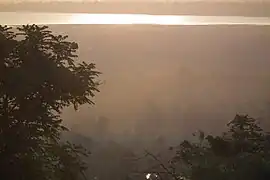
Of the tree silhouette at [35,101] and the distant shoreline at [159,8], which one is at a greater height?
the distant shoreline at [159,8]

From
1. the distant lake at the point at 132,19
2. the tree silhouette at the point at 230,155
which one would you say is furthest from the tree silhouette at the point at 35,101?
the tree silhouette at the point at 230,155

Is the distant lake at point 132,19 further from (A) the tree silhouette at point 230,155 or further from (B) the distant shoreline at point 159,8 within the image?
(A) the tree silhouette at point 230,155

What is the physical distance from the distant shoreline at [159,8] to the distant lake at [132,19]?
0.04 feet

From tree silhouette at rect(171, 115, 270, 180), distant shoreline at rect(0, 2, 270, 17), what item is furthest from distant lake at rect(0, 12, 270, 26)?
tree silhouette at rect(171, 115, 270, 180)

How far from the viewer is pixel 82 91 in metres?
1.55

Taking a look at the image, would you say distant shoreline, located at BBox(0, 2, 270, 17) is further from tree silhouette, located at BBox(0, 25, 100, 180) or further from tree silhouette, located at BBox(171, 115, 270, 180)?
tree silhouette, located at BBox(171, 115, 270, 180)

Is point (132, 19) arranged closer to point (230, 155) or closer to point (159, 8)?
point (159, 8)

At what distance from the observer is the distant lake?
63.9 inches

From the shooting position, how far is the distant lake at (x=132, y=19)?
1.62 metres

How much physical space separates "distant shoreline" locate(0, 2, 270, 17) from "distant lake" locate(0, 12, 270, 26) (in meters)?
0.01

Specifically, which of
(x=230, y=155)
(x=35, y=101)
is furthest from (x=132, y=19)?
(x=230, y=155)

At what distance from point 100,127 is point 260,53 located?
56 centimetres

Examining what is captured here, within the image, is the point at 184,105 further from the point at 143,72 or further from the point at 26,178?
the point at 26,178

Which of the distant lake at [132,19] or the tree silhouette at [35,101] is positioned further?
the distant lake at [132,19]
